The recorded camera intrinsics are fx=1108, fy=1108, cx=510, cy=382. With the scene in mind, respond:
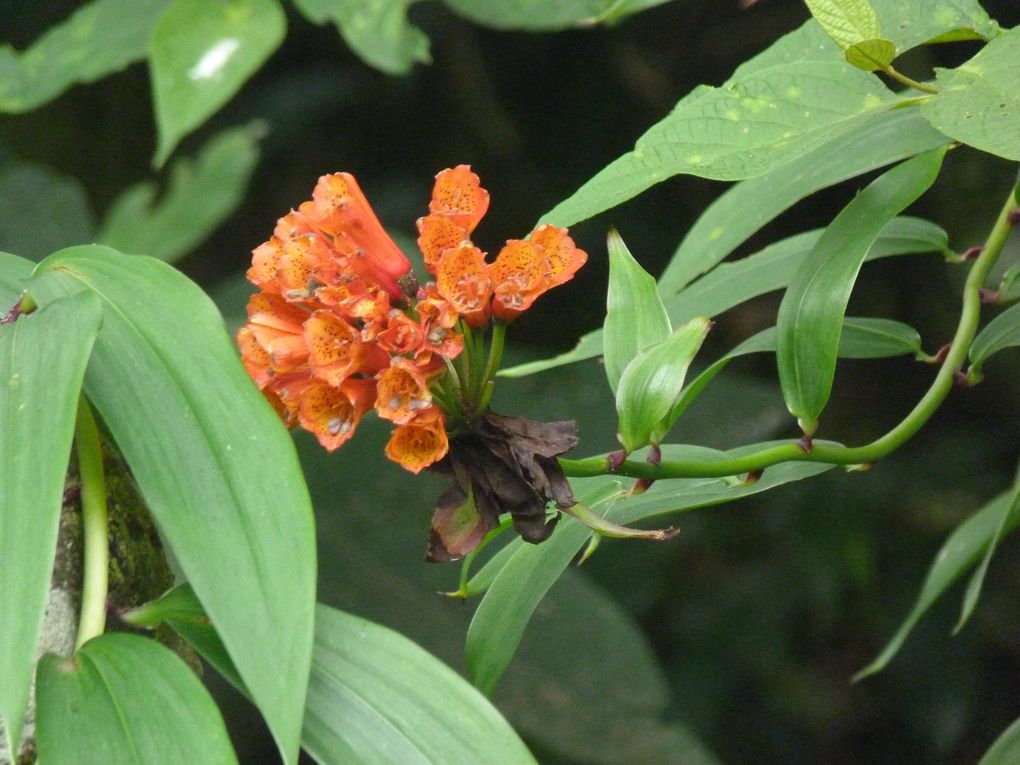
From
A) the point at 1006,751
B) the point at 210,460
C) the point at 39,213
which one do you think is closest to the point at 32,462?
the point at 210,460

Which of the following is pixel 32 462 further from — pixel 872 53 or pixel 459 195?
pixel 872 53

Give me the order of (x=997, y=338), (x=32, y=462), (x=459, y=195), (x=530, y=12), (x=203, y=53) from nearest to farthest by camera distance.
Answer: (x=32, y=462) < (x=459, y=195) < (x=997, y=338) < (x=203, y=53) < (x=530, y=12)

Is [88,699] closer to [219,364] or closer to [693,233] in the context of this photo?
[219,364]

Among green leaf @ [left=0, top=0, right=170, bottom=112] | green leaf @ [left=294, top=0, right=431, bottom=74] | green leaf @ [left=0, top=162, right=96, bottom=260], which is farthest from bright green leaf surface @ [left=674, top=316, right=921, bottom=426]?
green leaf @ [left=0, top=162, right=96, bottom=260]

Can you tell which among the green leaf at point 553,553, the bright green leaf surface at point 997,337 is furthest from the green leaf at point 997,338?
the green leaf at point 553,553

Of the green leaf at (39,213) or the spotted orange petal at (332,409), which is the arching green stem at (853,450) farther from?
the green leaf at (39,213)

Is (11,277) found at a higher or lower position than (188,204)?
higher

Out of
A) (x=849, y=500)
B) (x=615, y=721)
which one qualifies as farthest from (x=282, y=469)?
(x=849, y=500)
